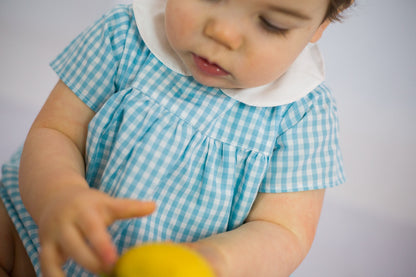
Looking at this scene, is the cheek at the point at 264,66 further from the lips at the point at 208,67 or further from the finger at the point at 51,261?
the finger at the point at 51,261

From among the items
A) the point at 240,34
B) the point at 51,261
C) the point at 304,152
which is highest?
the point at 240,34

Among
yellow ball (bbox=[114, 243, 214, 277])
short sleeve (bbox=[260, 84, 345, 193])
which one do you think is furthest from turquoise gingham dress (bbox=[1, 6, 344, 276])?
yellow ball (bbox=[114, 243, 214, 277])

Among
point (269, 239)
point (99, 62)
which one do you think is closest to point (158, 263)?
point (269, 239)

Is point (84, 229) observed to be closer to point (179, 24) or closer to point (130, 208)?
point (130, 208)

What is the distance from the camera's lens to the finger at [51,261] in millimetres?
368

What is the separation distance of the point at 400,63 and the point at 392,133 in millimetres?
210

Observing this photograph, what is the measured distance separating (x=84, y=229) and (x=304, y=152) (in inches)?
12.8

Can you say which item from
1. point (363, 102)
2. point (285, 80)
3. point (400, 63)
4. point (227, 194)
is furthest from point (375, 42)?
point (227, 194)

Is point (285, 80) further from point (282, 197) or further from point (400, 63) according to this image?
point (400, 63)

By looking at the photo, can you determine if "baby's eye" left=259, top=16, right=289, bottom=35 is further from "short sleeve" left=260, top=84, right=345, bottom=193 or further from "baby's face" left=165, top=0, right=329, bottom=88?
"short sleeve" left=260, top=84, right=345, bottom=193

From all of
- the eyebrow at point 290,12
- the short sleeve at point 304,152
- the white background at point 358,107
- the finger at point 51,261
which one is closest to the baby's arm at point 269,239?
the short sleeve at point 304,152

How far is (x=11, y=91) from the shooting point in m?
1.04

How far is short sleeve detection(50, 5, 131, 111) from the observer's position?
0.62 m

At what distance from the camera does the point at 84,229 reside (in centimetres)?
38
